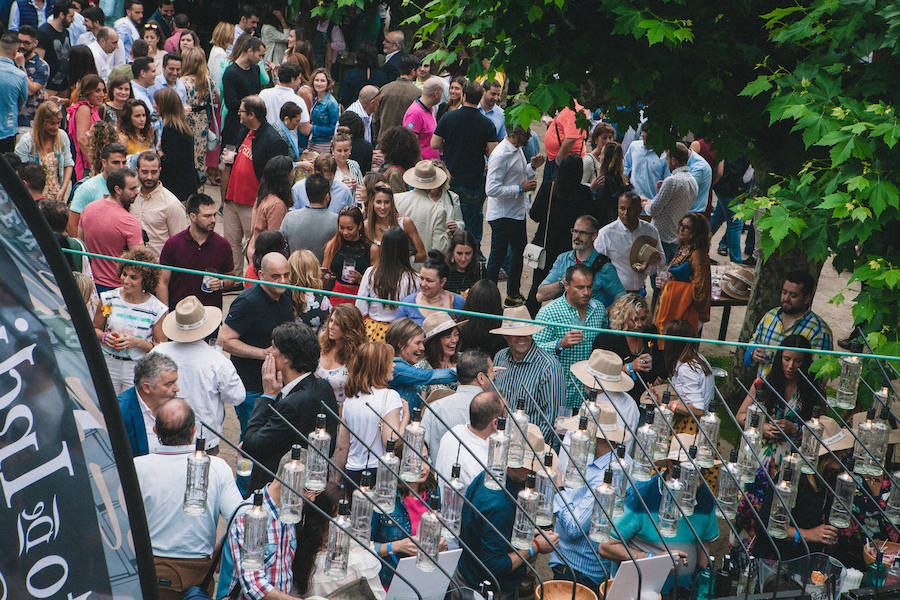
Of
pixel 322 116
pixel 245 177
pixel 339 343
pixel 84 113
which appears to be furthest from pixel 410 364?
pixel 322 116

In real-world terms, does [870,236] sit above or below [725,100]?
below

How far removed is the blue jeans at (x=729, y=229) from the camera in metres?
12.3

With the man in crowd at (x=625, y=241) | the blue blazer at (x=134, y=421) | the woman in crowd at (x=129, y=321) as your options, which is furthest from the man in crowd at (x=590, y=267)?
the blue blazer at (x=134, y=421)

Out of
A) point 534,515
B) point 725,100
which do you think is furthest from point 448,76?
point 534,515

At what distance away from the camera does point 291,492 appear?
4.54 m

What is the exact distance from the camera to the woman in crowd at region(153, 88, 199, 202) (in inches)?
381

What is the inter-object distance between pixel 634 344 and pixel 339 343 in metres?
2.22

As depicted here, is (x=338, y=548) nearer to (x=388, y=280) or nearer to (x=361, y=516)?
(x=361, y=516)

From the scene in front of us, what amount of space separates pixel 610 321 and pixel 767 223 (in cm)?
194

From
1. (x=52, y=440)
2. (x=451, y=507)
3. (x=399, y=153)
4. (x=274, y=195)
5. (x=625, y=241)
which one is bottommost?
(x=451, y=507)

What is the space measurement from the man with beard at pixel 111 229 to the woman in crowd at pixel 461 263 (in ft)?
7.77

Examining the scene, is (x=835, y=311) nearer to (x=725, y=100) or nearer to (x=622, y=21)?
(x=725, y=100)

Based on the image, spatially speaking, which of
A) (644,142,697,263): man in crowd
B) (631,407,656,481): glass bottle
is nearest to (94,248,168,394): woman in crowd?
(631,407,656,481): glass bottle

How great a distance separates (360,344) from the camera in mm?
6355
